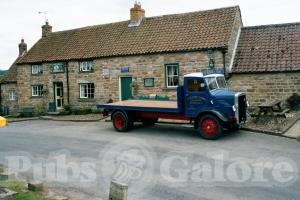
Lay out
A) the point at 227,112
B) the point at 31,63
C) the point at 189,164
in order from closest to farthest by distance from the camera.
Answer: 1. the point at 189,164
2. the point at 227,112
3. the point at 31,63

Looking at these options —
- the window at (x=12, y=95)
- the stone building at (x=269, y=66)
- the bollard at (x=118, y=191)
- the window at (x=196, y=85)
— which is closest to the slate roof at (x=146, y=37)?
the stone building at (x=269, y=66)

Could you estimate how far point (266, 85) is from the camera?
710 inches

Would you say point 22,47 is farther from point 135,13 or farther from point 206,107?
point 206,107

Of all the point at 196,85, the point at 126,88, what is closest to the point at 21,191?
the point at 196,85

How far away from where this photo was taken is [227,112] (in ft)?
40.6

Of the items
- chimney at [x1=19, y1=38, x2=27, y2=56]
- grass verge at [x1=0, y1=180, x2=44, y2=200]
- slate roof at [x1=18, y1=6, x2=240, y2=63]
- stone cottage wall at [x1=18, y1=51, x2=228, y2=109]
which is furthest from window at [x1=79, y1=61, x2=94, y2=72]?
grass verge at [x1=0, y1=180, x2=44, y2=200]

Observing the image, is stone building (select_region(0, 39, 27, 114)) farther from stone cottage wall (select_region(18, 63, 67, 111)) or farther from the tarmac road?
the tarmac road

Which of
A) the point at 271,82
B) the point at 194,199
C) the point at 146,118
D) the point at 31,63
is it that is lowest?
the point at 194,199

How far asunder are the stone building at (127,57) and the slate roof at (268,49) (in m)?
0.68

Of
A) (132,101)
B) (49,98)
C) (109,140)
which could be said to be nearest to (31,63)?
(49,98)

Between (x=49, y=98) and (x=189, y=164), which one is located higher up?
(x=49, y=98)

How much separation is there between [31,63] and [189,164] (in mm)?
19868

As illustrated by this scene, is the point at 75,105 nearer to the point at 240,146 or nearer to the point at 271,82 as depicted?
the point at 271,82

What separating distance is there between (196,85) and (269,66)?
281 inches
